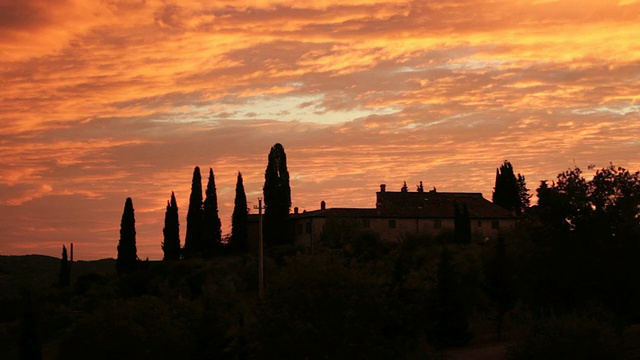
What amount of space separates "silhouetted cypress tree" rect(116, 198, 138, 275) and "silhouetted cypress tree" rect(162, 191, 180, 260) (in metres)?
5.21

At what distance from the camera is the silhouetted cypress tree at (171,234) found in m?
87.4

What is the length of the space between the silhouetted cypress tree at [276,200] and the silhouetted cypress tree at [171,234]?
10.1 m

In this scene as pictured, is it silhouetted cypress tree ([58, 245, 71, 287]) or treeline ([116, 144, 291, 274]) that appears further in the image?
silhouetted cypress tree ([58, 245, 71, 287])

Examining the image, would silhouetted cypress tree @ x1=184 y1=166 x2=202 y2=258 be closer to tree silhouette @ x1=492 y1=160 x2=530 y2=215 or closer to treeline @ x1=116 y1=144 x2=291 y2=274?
treeline @ x1=116 y1=144 x2=291 y2=274

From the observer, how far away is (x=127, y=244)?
270ft

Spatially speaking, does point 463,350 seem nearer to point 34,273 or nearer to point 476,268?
point 476,268

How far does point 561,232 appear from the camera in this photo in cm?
3894

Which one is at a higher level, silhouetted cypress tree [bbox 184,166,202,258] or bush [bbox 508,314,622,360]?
silhouetted cypress tree [bbox 184,166,202,258]

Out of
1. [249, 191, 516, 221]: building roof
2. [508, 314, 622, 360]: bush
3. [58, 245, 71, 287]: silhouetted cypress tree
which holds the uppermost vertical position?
[249, 191, 516, 221]: building roof

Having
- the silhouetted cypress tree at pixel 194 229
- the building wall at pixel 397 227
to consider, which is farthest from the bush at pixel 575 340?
the silhouetted cypress tree at pixel 194 229

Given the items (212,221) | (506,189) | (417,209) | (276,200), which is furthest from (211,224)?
(506,189)

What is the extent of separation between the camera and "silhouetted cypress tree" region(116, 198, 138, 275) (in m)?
81.7

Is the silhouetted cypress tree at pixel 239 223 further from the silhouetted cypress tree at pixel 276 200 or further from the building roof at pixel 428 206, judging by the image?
the building roof at pixel 428 206

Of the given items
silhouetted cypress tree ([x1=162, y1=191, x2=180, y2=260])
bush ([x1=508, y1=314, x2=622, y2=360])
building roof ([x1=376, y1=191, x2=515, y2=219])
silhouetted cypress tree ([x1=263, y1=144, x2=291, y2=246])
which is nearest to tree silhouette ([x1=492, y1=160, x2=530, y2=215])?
building roof ([x1=376, y1=191, x2=515, y2=219])
